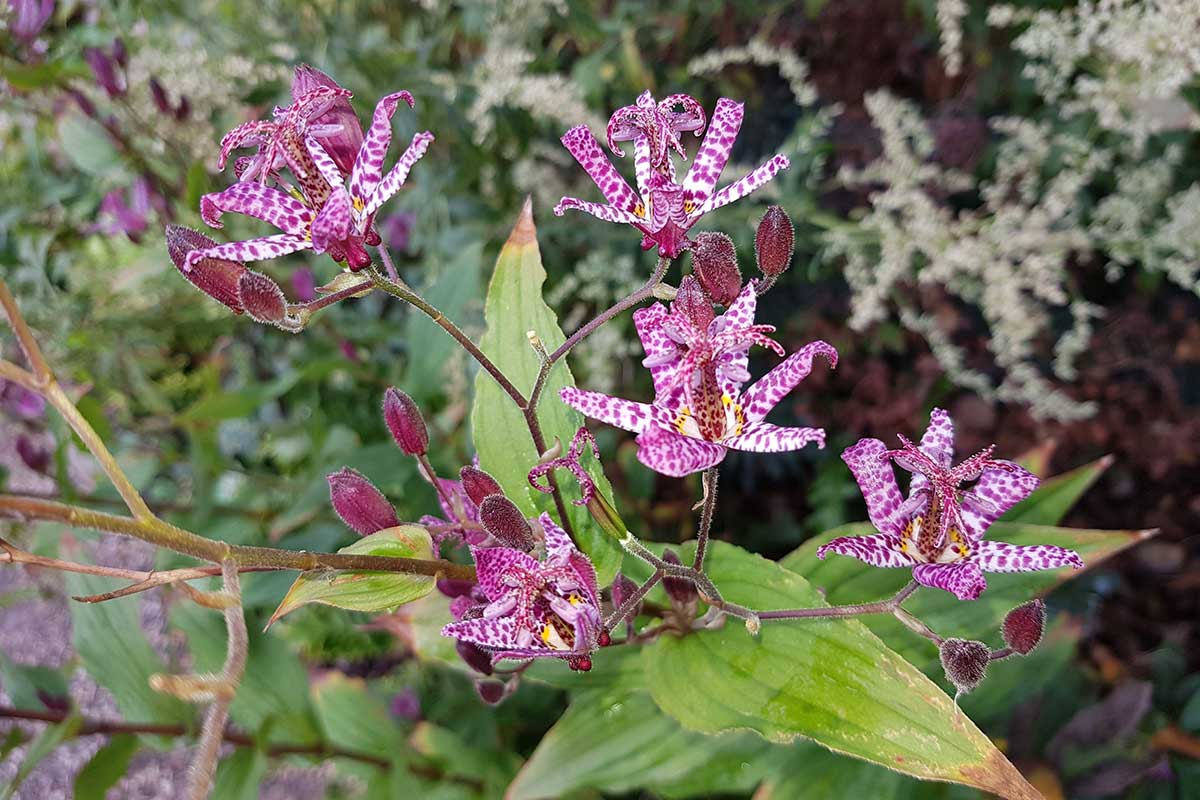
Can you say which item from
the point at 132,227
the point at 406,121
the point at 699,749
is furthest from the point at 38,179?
the point at 699,749

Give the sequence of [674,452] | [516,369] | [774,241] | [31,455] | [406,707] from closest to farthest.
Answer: [674,452]
[774,241]
[516,369]
[31,455]
[406,707]

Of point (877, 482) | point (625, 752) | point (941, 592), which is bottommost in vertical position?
point (625, 752)

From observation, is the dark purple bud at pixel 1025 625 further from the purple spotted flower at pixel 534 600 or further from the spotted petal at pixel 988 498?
the purple spotted flower at pixel 534 600

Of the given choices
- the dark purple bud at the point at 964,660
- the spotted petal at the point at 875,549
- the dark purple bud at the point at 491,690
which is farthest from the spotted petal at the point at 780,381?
the dark purple bud at the point at 491,690

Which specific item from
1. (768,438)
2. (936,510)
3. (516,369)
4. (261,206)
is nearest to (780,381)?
(768,438)

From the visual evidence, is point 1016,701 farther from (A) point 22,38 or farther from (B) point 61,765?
(B) point 61,765

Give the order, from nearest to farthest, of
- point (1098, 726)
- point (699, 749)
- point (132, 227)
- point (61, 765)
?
point (699, 749), point (1098, 726), point (132, 227), point (61, 765)

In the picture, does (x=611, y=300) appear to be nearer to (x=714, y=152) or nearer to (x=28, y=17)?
(x=714, y=152)

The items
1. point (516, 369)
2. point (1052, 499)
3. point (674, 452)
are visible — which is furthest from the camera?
point (1052, 499)
